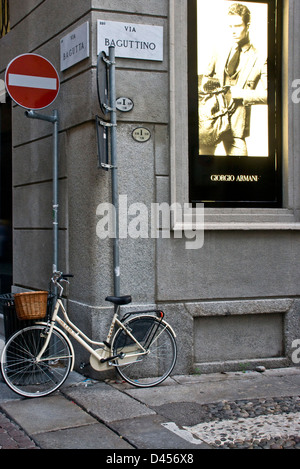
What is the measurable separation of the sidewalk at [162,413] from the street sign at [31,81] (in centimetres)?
301

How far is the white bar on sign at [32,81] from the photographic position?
6.24 meters

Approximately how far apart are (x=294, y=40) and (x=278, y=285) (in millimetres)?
2900

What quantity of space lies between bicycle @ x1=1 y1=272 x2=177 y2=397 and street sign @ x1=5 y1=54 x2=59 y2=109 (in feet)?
6.23

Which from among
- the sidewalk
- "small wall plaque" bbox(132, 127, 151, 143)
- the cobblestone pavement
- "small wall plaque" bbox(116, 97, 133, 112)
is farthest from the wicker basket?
"small wall plaque" bbox(116, 97, 133, 112)

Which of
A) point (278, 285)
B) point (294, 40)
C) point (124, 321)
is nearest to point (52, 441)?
point (124, 321)

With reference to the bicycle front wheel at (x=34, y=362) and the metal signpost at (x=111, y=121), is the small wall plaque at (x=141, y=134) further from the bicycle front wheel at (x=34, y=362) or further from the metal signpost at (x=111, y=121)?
the bicycle front wheel at (x=34, y=362)

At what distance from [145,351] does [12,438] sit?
1830 mm

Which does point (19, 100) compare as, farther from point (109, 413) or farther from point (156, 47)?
point (109, 413)

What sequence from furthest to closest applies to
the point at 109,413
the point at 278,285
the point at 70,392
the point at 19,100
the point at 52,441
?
the point at 278,285, the point at 19,100, the point at 70,392, the point at 109,413, the point at 52,441

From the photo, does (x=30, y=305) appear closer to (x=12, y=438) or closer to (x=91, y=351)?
(x=91, y=351)

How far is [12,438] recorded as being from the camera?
181 inches

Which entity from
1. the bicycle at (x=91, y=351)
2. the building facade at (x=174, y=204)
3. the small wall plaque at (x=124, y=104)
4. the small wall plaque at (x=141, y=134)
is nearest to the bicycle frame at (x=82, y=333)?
the bicycle at (x=91, y=351)

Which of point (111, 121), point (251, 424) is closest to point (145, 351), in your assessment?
point (251, 424)

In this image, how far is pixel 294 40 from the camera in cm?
701
